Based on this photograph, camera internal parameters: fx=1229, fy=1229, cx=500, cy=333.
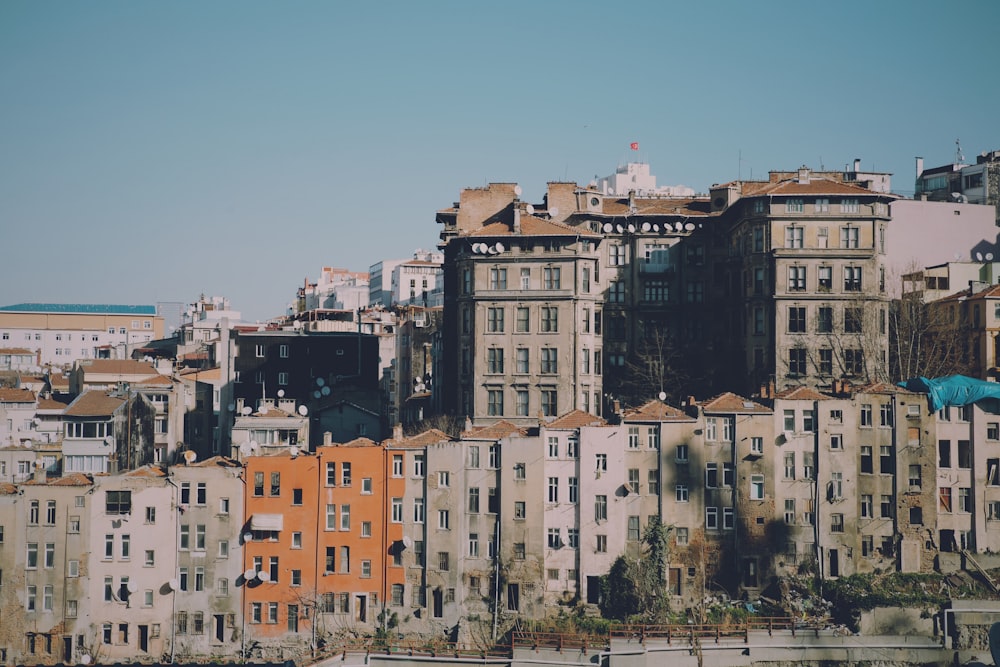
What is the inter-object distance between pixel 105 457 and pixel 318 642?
57.2 ft

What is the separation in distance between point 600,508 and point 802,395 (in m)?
11.9

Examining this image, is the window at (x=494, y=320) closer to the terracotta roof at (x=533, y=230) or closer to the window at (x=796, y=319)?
the terracotta roof at (x=533, y=230)

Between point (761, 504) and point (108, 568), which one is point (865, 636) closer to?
point (761, 504)

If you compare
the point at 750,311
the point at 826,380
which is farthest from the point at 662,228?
the point at 826,380

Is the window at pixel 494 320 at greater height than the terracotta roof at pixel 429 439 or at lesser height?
greater

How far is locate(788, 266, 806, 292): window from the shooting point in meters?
71.3

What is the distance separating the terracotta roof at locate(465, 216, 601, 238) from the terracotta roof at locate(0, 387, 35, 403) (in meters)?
31.9

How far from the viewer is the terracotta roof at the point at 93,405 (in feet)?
225

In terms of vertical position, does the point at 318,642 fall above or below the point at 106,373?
below

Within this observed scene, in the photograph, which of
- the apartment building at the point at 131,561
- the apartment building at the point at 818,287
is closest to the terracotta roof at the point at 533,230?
the apartment building at the point at 818,287

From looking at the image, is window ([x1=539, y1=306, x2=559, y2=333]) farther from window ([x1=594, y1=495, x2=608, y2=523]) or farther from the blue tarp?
the blue tarp

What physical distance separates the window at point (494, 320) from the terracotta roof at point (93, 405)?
2176 centimetres

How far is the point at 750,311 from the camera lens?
7319cm

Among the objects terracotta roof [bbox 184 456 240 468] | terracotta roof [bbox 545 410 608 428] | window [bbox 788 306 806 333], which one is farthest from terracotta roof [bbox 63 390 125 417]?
window [bbox 788 306 806 333]
